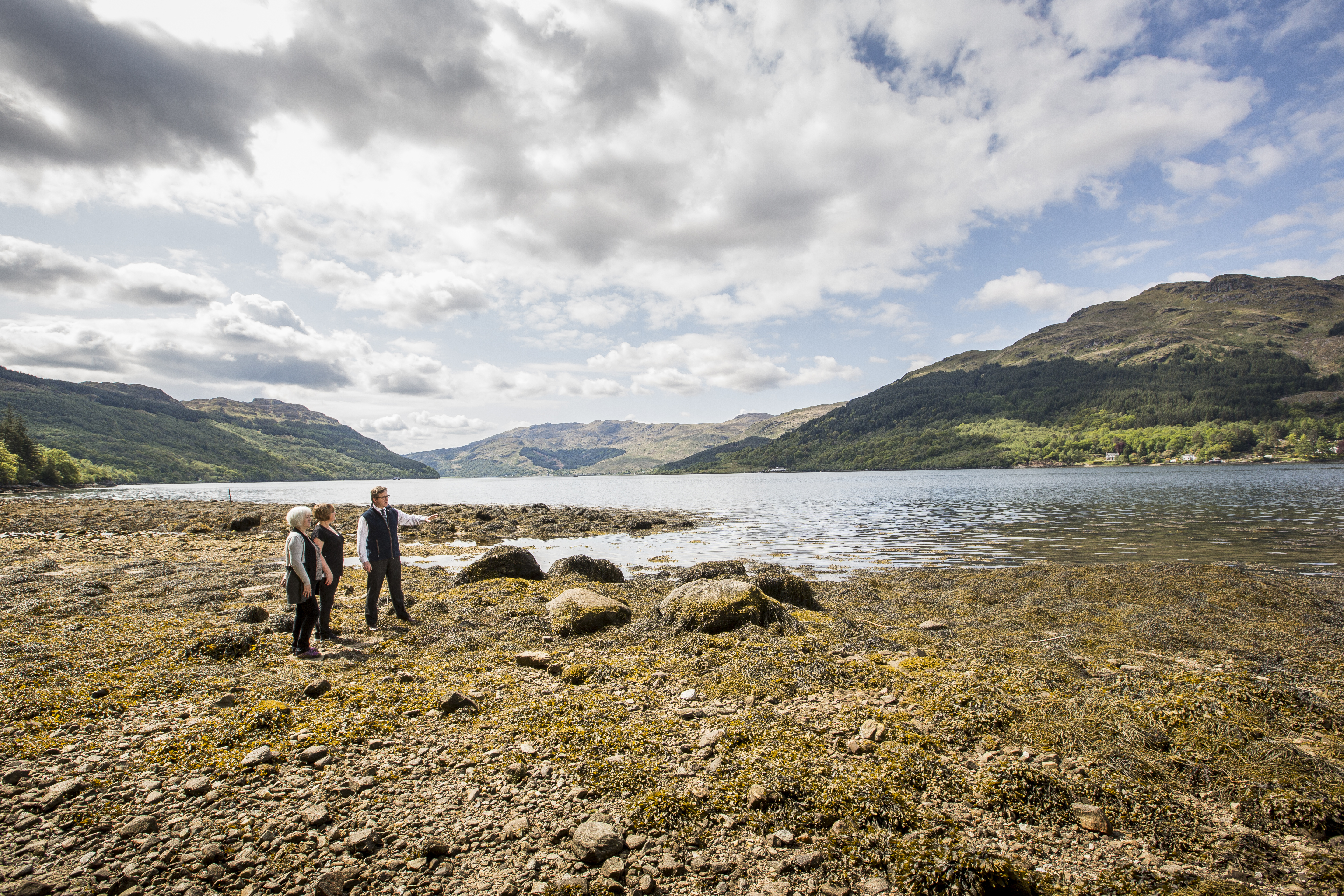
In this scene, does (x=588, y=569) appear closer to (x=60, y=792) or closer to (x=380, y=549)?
(x=380, y=549)

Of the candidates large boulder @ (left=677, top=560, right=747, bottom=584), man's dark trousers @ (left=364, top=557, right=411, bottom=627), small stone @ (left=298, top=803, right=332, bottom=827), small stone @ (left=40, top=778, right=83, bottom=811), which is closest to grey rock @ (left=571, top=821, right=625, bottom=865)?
small stone @ (left=298, top=803, right=332, bottom=827)

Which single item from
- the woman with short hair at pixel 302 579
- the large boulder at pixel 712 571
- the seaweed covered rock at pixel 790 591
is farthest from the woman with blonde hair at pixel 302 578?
the seaweed covered rock at pixel 790 591

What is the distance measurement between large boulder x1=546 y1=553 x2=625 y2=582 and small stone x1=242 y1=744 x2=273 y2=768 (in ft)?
42.5

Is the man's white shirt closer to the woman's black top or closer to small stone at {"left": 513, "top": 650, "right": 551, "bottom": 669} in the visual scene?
the woman's black top

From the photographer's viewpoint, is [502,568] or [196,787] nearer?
[196,787]

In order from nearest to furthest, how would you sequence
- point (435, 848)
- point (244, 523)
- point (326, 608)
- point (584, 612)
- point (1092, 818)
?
point (435, 848) < point (1092, 818) < point (326, 608) < point (584, 612) < point (244, 523)

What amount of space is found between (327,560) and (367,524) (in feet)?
3.72

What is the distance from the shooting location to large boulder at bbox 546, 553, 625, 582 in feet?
63.3

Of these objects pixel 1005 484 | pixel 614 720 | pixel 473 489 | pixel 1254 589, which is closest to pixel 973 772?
pixel 614 720

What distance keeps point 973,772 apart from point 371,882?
19.5 ft

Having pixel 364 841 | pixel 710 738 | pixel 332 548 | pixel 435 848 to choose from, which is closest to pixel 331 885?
pixel 364 841

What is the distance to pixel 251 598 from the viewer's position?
1480cm

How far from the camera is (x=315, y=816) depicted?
4.96m

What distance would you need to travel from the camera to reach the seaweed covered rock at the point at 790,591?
1512cm
